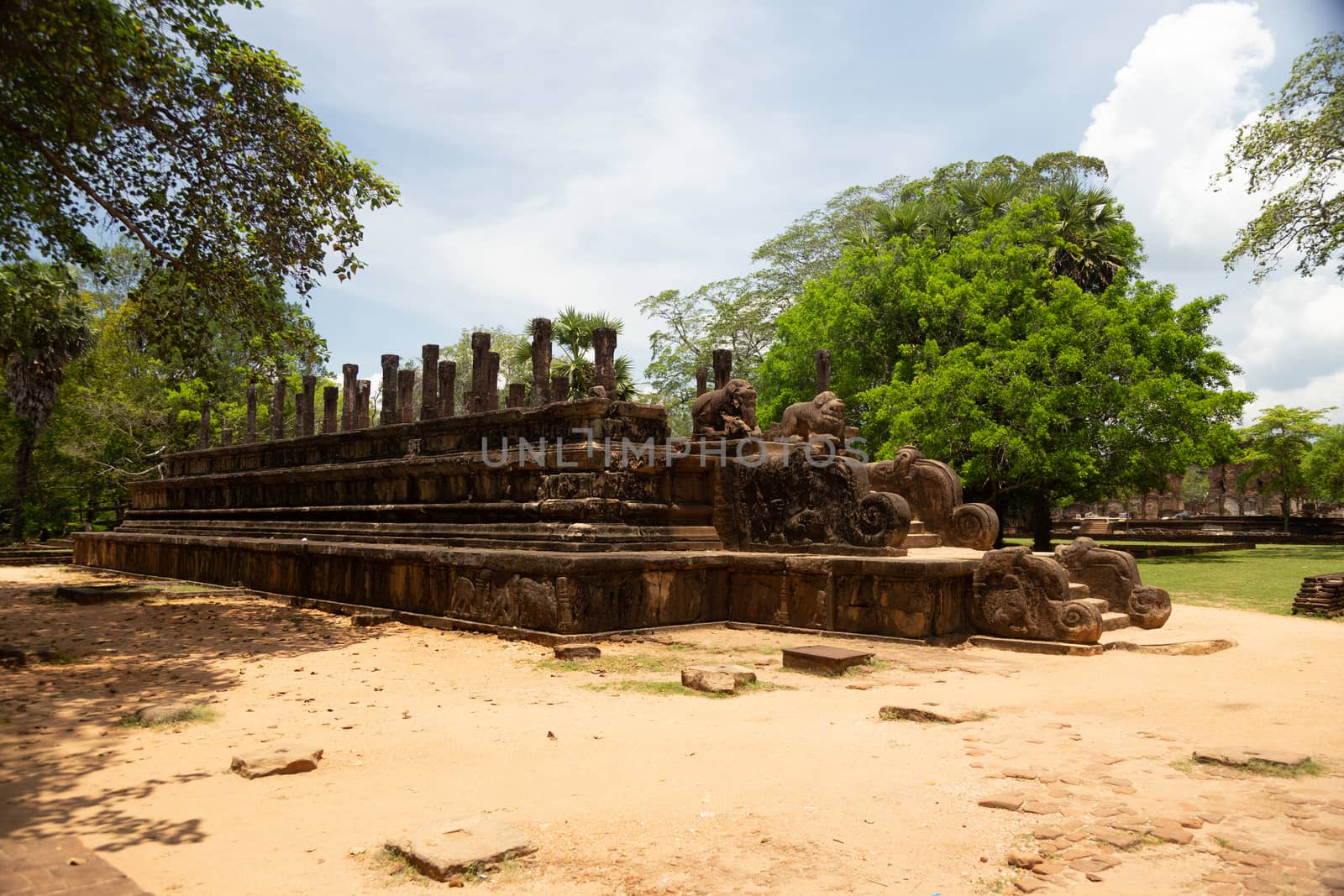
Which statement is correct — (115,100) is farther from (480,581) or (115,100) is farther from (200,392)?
(200,392)

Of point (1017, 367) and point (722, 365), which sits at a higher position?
point (1017, 367)

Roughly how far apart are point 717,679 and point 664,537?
3.27m

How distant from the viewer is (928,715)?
489 centimetres

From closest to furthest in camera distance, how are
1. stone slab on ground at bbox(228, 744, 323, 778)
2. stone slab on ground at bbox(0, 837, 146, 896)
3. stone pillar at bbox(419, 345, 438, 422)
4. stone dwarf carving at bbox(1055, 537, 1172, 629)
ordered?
stone slab on ground at bbox(0, 837, 146, 896) → stone slab on ground at bbox(228, 744, 323, 778) → stone dwarf carving at bbox(1055, 537, 1172, 629) → stone pillar at bbox(419, 345, 438, 422)

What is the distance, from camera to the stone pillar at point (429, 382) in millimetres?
12891

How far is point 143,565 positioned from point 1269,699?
17423mm

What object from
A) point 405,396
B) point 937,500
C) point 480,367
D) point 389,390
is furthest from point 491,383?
point 937,500

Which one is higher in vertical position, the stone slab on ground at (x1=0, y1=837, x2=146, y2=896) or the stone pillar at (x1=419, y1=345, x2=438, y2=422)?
the stone pillar at (x1=419, y1=345, x2=438, y2=422)

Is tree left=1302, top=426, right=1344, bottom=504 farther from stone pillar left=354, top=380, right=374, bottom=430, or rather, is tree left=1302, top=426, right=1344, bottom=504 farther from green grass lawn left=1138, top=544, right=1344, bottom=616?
stone pillar left=354, top=380, right=374, bottom=430

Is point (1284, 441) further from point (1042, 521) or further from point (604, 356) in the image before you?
point (604, 356)

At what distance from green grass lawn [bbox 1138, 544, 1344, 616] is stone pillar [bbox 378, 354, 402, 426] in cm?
1169

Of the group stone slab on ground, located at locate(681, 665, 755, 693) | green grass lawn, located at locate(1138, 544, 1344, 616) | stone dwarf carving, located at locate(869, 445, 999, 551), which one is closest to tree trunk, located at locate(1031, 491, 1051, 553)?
green grass lawn, located at locate(1138, 544, 1344, 616)

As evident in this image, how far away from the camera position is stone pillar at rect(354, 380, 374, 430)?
15.7m

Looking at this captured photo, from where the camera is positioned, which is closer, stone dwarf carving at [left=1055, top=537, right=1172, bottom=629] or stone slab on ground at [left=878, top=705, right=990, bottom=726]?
stone slab on ground at [left=878, top=705, right=990, bottom=726]
